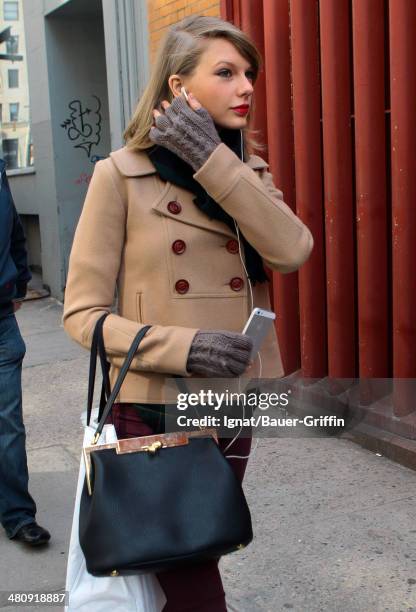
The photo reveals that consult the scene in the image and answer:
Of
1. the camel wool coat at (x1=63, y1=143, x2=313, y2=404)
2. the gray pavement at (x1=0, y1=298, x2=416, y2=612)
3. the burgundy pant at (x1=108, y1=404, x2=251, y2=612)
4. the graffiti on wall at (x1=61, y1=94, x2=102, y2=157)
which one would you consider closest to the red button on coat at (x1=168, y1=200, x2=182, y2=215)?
the camel wool coat at (x1=63, y1=143, x2=313, y2=404)

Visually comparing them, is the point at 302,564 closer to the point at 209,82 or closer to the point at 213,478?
the point at 213,478

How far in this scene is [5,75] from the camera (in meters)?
12.1

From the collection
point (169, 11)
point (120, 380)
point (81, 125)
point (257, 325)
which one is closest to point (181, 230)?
point (257, 325)

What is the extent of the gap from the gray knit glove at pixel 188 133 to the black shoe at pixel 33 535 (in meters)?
2.25

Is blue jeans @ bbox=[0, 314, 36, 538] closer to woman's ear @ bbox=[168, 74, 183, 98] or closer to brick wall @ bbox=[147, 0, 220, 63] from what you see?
woman's ear @ bbox=[168, 74, 183, 98]

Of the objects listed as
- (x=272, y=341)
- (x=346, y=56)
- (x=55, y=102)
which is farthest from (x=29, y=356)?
(x=272, y=341)

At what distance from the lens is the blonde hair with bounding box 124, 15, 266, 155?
7.10 ft

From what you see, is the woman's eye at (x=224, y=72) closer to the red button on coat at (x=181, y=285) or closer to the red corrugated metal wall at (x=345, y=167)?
the red button on coat at (x=181, y=285)

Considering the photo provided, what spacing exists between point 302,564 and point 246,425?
137 cm

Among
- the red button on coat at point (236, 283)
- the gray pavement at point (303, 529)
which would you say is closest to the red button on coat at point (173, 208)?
the red button on coat at point (236, 283)

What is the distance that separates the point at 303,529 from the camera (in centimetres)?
370

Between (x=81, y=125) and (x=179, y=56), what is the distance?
7.77 meters

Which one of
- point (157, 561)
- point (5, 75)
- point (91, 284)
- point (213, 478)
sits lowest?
point (157, 561)

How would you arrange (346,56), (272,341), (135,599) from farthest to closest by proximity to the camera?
(346,56) < (272,341) < (135,599)
